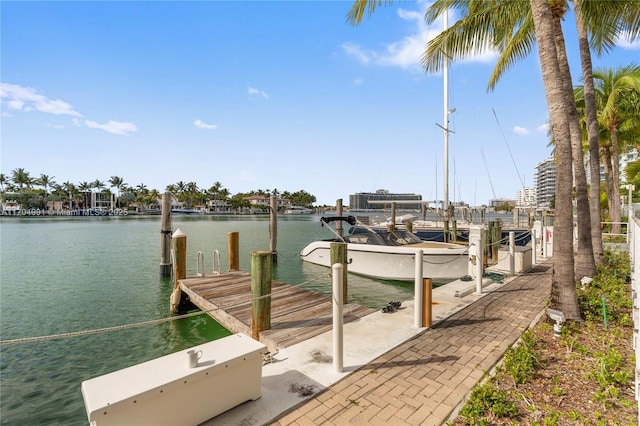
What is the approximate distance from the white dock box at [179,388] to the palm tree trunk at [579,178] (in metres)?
8.11

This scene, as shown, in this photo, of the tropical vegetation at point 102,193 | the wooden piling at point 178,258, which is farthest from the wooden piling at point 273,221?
the tropical vegetation at point 102,193

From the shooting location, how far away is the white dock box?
252 cm

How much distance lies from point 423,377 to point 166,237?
12.5 metres

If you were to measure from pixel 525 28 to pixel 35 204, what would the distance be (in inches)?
5843

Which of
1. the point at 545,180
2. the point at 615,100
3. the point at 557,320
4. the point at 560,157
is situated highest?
the point at 545,180

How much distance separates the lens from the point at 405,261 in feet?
39.3

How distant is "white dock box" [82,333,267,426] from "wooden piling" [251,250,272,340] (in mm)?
1845

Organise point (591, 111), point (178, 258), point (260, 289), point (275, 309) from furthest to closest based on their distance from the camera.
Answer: point (178, 258), point (591, 111), point (275, 309), point (260, 289)

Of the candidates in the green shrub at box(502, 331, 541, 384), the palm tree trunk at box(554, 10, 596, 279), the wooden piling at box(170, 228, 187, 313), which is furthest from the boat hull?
the green shrub at box(502, 331, 541, 384)

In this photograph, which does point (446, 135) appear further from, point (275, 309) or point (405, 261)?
point (275, 309)

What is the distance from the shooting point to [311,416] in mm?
3164

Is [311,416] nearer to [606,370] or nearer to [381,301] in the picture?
[606,370]

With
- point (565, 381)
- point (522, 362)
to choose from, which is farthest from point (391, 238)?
point (565, 381)

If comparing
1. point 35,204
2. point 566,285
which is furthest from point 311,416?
point 35,204
